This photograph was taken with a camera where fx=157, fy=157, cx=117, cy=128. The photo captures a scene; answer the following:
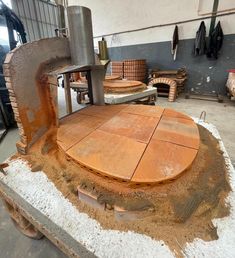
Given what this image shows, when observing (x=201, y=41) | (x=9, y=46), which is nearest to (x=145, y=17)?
(x=201, y=41)

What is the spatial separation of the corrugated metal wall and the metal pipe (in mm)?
Answer: 7325

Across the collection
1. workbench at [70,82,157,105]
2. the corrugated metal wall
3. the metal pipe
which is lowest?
workbench at [70,82,157,105]

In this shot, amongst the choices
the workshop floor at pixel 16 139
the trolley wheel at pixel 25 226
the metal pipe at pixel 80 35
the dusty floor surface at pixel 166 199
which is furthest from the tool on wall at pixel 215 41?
the trolley wheel at pixel 25 226

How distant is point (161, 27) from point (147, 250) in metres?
5.17

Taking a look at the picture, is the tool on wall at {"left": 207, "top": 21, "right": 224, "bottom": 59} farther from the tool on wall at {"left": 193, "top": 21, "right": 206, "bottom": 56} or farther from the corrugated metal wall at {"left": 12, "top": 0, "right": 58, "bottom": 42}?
the corrugated metal wall at {"left": 12, "top": 0, "right": 58, "bottom": 42}

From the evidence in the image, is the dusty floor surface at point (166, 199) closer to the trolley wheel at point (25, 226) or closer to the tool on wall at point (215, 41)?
the trolley wheel at point (25, 226)

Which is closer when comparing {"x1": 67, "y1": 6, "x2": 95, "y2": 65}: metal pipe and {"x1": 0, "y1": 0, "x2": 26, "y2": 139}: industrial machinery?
{"x1": 67, "y1": 6, "x2": 95, "y2": 65}: metal pipe

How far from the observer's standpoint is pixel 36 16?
7523 mm

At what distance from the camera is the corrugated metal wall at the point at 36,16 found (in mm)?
6863

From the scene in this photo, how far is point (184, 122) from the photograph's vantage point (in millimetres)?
1290

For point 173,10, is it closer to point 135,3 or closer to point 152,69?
point 135,3

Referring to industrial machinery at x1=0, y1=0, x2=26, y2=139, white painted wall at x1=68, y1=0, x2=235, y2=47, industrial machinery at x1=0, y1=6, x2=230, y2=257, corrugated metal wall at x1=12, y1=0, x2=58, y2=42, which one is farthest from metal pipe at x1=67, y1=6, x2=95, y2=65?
corrugated metal wall at x1=12, y1=0, x2=58, y2=42

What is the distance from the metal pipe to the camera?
3.73 feet

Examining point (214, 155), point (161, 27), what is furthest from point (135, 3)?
point (214, 155)
